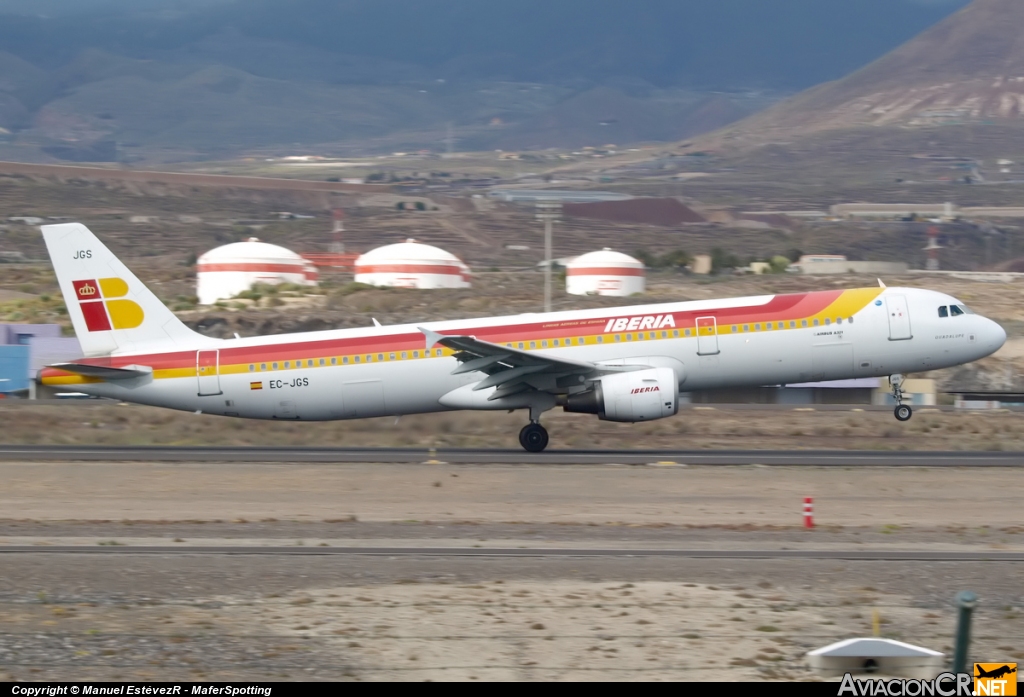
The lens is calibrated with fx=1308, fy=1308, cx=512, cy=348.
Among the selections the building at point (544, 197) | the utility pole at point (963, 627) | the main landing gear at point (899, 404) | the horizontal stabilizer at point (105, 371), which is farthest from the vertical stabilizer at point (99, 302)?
the building at point (544, 197)

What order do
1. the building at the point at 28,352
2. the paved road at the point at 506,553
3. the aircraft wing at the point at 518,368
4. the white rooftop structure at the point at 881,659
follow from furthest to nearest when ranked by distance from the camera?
the building at the point at 28,352 < the aircraft wing at the point at 518,368 < the paved road at the point at 506,553 < the white rooftop structure at the point at 881,659

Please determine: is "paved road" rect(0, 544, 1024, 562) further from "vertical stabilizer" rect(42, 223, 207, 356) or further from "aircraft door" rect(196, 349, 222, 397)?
"vertical stabilizer" rect(42, 223, 207, 356)

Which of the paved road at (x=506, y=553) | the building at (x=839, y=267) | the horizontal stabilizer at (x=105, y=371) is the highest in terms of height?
the building at (x=839, y=267)

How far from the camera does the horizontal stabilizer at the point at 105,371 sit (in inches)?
1216

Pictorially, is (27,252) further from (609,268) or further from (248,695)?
(248,695)

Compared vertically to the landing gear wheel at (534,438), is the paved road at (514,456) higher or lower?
lower

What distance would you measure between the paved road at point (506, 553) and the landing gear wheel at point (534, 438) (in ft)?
41.1

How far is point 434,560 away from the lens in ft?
60.1

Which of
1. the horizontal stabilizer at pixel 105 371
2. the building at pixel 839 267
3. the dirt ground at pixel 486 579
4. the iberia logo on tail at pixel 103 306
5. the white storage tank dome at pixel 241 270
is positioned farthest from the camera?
the building at pixel 839 267

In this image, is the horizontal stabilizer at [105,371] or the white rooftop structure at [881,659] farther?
the horizontal stabilizer at [105,371]

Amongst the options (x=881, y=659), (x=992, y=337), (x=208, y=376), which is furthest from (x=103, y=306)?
(x=881, y=659)

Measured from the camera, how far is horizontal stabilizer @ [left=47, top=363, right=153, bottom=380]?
3088cm

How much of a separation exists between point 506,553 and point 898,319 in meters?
16.5

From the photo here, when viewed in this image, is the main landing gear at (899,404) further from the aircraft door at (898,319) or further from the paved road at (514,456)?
the aircraft door at (898,319)
